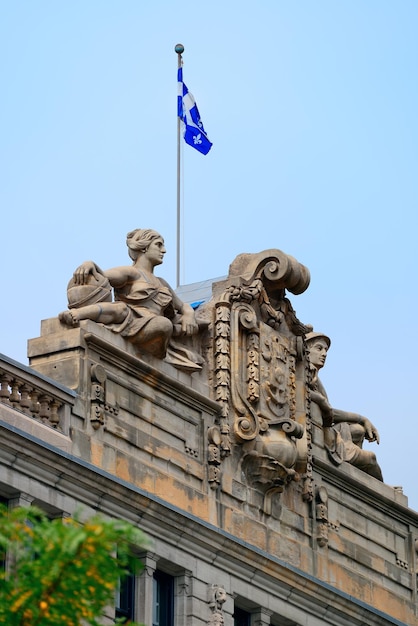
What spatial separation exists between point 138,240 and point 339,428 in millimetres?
8052

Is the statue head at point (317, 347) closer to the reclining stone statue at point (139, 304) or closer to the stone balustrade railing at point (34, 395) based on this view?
the reclining stone statue at point (139, 304)

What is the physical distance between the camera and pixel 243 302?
132 ft

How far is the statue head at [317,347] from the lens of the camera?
4352 cm

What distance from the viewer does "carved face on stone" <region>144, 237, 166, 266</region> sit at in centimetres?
3866

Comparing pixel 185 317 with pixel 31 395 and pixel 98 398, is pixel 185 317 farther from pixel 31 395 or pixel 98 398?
pixel 31 395

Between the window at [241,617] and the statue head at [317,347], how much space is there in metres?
6.77

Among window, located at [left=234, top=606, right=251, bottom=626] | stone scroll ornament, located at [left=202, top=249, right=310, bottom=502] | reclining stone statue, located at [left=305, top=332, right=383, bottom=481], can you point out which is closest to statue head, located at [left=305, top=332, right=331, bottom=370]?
reclining stone statue, located at [left=305, top=332, right=383, bottom=481]

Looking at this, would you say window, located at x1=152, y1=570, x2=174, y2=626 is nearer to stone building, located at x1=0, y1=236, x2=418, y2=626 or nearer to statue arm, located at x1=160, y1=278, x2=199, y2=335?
stone building, located at x1=0, y1=236, x2=418, y2=626

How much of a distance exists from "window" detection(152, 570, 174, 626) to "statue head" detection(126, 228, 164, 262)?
20.3ft

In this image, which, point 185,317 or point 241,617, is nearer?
point 241,617

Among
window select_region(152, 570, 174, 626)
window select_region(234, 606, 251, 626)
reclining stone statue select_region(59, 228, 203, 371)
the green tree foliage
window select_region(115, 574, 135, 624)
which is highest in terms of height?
reclining stone statue select_region(59, 228, 203, 371)

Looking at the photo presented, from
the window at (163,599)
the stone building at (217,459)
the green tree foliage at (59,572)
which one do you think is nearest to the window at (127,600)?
the stone building at (217,459)

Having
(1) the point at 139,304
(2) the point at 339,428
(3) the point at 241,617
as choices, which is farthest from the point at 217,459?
(2) the point at 339,428

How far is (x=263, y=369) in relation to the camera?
40.1 metres
